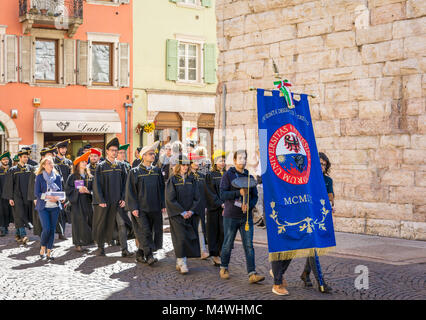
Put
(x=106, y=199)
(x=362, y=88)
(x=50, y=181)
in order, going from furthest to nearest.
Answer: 1. (x=362, y=88)
2. (x=106, y=199)
3. (x=50, y=181)

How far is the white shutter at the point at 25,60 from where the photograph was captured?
2472cm

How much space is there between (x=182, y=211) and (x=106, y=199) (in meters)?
2.20

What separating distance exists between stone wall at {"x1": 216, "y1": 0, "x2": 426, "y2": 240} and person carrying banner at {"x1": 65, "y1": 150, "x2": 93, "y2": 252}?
4.47 m

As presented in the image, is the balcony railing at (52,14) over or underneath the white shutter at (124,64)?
over

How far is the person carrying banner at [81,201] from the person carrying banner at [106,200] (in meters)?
0.42

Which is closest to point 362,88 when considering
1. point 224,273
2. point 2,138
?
point 224,273

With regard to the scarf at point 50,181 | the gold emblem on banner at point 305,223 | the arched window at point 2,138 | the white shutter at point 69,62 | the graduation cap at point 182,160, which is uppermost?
the white shutter at point 69,62

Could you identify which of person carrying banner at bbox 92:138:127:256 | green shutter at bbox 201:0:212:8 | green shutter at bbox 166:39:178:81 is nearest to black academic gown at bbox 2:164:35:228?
person carrying banner at bbox 92:138:127:256

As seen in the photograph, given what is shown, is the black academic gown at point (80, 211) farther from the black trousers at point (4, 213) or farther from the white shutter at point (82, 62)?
the white shutter at point (82, 62)

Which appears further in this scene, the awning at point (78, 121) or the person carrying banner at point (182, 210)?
the awning at point (78, 121)

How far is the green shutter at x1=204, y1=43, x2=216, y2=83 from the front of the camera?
1126 inches

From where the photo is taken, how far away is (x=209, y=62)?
28688mm

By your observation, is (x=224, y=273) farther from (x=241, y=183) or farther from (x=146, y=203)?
(x=146, y=203)

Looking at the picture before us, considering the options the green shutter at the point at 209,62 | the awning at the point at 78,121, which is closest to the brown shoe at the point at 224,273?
the awning at the point at 78,121
